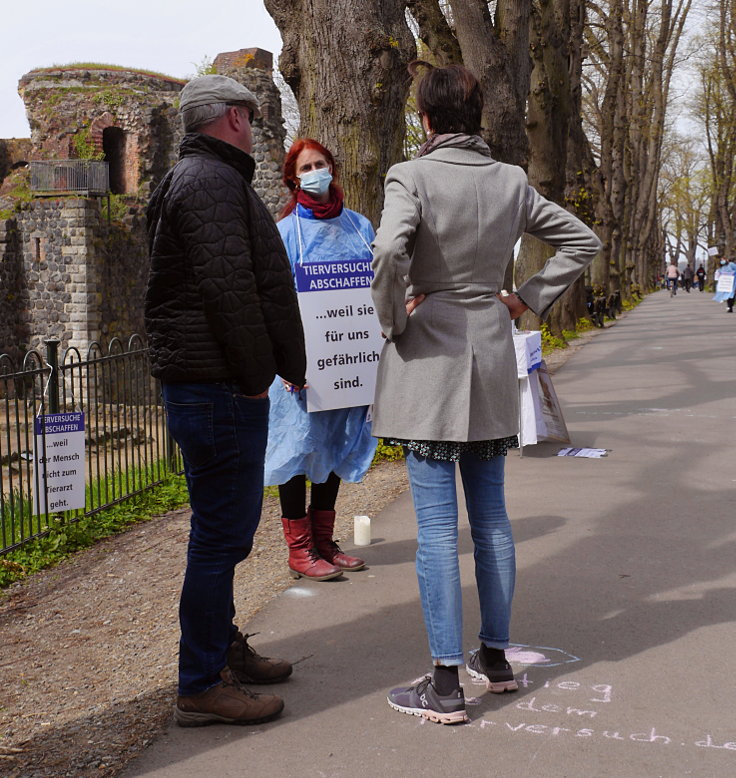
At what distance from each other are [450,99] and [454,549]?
59.2 inches

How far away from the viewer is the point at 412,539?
5.96m

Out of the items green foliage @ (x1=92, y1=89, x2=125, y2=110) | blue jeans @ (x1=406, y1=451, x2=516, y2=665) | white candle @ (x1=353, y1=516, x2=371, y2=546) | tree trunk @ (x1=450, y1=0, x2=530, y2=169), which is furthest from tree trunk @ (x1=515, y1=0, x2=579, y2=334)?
green foliage @ (x1=92, y1=89, x2=125, y2=110)

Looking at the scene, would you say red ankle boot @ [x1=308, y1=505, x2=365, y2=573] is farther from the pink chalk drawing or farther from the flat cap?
the flat cap

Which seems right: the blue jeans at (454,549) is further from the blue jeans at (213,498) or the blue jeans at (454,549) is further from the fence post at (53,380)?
the fence post at (53,380)

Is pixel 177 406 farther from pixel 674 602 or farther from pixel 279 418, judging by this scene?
pixel 674 602

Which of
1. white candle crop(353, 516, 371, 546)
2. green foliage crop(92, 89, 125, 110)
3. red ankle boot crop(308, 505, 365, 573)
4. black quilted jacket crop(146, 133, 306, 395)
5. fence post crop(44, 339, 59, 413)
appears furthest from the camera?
green foliage crop(92, 89, 125, 110)

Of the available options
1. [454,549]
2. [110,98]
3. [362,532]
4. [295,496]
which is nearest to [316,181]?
[295,496]

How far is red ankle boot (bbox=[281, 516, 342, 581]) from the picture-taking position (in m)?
5.12

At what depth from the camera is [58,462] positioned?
6766 mm

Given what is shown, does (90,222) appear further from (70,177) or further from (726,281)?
(726,281)

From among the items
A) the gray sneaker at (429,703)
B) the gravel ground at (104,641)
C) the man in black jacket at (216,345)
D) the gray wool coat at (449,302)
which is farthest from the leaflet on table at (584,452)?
the man in black jacket at (216,345)

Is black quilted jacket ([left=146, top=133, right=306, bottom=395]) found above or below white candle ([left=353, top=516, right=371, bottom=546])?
above

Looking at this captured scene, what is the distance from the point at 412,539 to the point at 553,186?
12.5 meters

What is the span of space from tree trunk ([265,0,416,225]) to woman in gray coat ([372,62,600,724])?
435 cm
